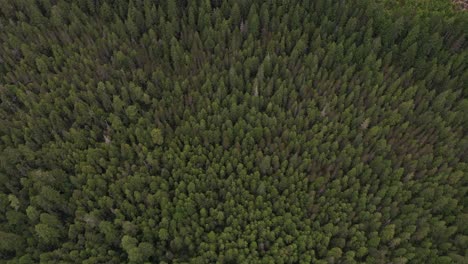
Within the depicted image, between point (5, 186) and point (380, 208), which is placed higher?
point (380, 208)

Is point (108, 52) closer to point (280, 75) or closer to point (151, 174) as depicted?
point (151, 174)

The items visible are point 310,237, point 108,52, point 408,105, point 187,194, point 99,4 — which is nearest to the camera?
point 310,237

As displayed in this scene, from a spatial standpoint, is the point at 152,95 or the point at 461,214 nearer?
the point at 461,214

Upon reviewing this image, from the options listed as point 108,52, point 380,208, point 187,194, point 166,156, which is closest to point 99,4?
point 108,52

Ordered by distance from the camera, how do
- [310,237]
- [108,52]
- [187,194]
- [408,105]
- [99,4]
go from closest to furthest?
1. [310,237]
2. [187,194]
3. [408,105]
4. [108,52]
5. [99,4]

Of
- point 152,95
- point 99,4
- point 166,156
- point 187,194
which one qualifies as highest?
point 99,4

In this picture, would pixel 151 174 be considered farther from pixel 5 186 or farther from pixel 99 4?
pixel 99 4
